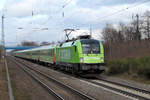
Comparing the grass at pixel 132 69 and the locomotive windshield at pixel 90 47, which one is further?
the locomotive windshield at pixel 90 47

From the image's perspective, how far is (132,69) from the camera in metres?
18.2

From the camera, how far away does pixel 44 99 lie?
11.0 metres

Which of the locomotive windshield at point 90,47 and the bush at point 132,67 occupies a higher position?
the locomotive windshield at point 90,47

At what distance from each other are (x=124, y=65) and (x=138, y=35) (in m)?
33.8

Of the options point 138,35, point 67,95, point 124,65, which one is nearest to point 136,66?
point 124,65

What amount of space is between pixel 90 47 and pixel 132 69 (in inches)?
142

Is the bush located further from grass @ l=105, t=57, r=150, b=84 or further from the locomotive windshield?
the locomotive windshield

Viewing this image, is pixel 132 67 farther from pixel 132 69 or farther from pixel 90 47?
pixel 90 47

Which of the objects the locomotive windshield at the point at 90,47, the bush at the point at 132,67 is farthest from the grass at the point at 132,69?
the locomotive windshield at the point at 90,47

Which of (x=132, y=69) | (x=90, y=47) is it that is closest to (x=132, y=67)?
(x=132, y=69)

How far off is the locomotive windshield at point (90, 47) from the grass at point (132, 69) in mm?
2486

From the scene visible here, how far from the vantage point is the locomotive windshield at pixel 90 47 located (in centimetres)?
1815

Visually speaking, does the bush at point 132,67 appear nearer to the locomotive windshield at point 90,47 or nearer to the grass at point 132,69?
the grass at point 132,69

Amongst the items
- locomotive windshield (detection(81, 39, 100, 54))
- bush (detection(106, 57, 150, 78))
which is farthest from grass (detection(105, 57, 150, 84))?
locomotive windshield (detection(81, 39, 100, 54))
